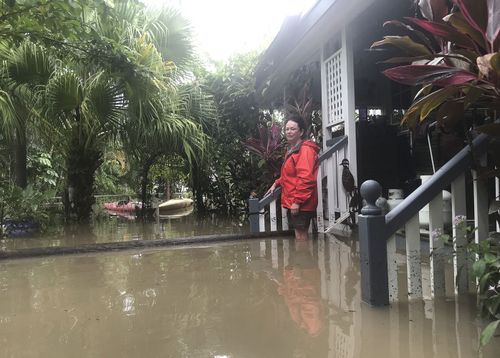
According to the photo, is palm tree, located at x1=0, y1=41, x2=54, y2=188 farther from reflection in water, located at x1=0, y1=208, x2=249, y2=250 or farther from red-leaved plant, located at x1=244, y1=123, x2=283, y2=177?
red-leaved plant, located at x1=244, y1=123, x2=283, y2=177

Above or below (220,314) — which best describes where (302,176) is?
above

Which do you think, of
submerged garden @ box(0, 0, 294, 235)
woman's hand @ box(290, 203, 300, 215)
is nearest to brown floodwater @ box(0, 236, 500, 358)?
woman's hand @ box(290, 203, 300, 215)

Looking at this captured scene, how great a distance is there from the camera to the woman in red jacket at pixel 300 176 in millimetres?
4934

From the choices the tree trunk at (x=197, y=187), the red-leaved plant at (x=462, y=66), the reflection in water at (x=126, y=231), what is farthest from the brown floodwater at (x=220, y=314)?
the tree trunk at (x=197, y=187)

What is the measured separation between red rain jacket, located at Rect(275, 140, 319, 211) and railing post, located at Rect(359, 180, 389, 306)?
221 cm

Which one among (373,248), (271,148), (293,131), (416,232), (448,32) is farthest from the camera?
(271,148)

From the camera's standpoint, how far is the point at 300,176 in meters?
4.95

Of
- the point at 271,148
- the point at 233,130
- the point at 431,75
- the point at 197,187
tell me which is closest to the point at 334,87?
the point at 271,148

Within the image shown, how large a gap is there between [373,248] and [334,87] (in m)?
3.90

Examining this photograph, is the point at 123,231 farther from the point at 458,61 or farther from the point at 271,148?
the point at 458,61

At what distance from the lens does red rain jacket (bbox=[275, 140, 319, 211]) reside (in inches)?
194

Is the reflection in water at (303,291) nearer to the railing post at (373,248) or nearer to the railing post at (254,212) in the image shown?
the railing post at (373,248)

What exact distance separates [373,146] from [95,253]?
4.28m

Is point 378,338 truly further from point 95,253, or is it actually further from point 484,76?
point 95,253
